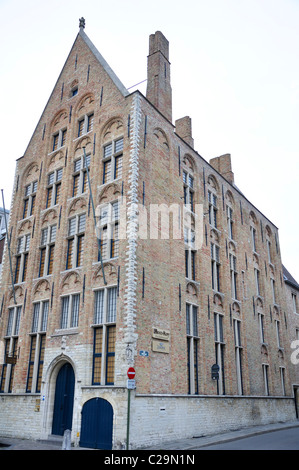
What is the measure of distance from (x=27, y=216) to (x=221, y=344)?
1228 cm

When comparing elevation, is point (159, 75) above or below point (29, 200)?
above

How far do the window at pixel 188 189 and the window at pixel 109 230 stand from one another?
4.51 m

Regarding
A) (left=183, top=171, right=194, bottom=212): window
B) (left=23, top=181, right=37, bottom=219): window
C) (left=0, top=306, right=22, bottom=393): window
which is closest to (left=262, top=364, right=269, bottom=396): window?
(left=183, top=171, right=194, bottom=212): window

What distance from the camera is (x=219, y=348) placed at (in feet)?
65.1

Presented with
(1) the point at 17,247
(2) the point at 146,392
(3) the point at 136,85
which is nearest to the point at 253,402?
(2) the point at 146,392

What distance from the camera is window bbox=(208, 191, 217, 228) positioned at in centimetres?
2261

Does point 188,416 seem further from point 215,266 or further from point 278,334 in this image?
point 278,334

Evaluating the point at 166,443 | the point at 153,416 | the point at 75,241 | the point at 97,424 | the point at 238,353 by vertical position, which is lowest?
the point at 166,443

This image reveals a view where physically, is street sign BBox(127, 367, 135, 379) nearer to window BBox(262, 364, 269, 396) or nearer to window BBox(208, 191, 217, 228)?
window BBox(208, 191, 217, 228)

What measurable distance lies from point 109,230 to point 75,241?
217cm

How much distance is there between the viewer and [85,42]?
22.4 m

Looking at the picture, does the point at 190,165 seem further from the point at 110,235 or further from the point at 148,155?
the point at 110,235

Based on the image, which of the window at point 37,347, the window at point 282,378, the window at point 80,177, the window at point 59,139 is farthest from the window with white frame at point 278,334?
the window at point 59,139

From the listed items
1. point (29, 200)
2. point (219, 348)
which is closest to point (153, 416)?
point (219, 348)
